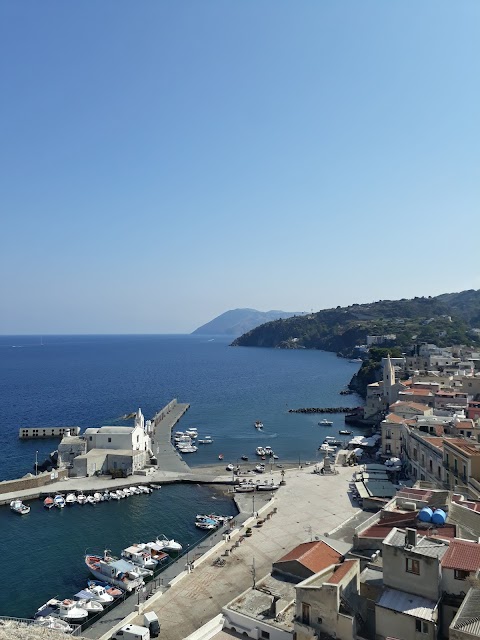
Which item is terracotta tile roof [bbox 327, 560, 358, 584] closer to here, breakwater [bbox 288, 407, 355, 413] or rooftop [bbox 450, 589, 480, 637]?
rooftop [bbox 450, 589, 480, 637]

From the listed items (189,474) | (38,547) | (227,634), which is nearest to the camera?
(227,634)

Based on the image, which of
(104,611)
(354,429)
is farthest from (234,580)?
(354,429)

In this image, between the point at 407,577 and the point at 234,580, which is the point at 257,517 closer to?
the point at 234,580

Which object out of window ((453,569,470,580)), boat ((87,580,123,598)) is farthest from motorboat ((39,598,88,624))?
window ((453,569,470,580))

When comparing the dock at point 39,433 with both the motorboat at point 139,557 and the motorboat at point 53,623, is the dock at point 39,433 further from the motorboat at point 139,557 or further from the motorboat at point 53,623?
the motorboat at point 53,623

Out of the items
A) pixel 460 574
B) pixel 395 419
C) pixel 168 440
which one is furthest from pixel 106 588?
pixel 168 440

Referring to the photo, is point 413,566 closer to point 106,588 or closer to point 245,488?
point 106,588

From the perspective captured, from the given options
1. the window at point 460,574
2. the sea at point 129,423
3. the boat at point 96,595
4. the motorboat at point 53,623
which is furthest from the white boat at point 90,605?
the window at point 460,574
